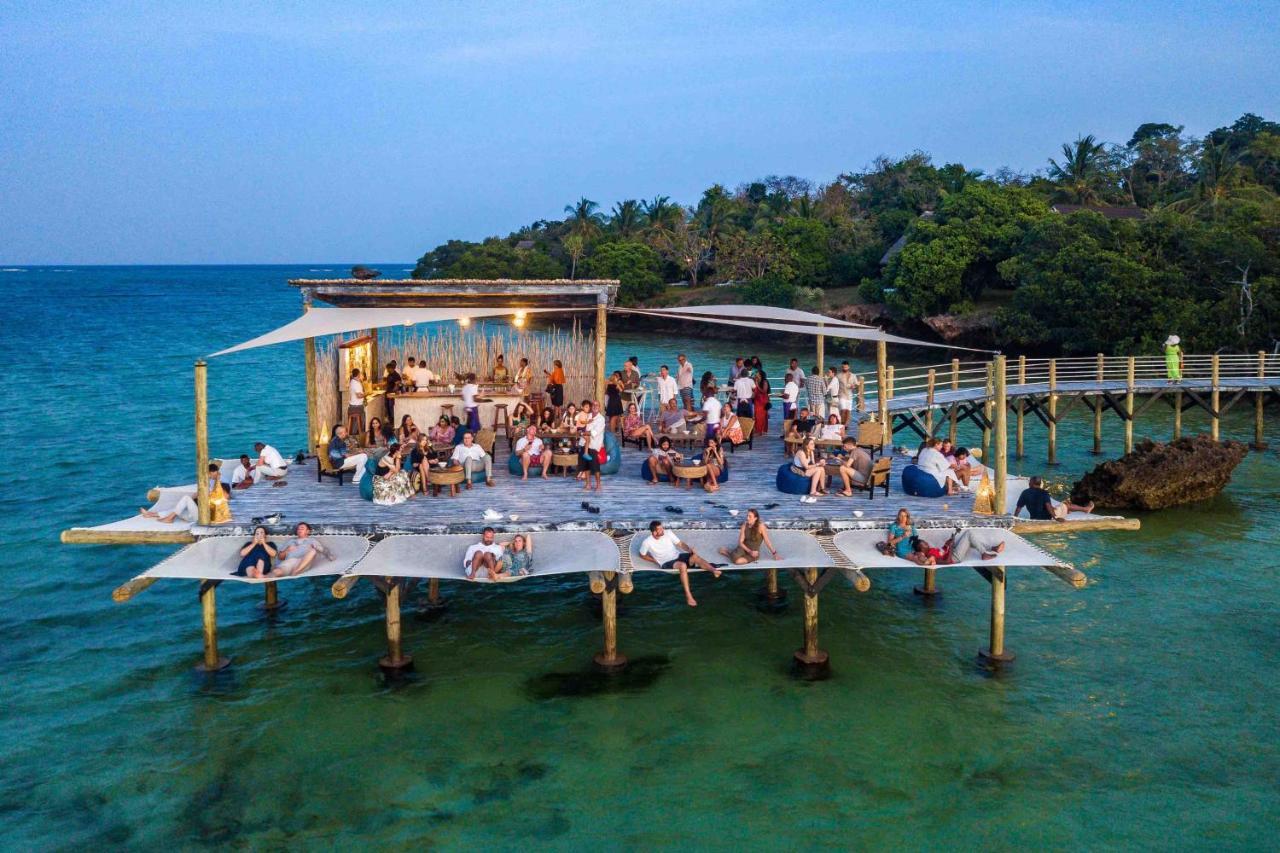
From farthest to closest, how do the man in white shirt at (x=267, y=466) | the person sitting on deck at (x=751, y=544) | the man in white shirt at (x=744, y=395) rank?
the man in white shirt at (x=744, y=395) → the man in white shirt at (x=267, y=466) → the person sitting on deck at (x=751, y=544)

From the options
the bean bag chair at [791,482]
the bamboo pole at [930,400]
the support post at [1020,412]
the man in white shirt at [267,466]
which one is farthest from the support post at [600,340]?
the support post at [1020,412]

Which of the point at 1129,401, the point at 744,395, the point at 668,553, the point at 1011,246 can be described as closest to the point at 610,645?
the point at 668,553

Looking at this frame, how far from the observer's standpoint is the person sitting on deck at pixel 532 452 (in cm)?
1672

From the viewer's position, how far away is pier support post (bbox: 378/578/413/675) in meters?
14.0

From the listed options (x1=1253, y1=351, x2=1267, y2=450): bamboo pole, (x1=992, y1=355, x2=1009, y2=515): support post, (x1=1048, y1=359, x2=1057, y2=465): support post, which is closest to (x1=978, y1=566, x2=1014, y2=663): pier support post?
(x1=992, y1=355, x2=1009, y2=515): support post

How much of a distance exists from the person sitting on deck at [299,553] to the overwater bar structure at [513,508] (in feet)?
0.46

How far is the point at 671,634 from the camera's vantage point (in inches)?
632

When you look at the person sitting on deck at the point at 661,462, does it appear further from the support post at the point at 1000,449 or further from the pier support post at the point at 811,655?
the support post at the point at 1000,449

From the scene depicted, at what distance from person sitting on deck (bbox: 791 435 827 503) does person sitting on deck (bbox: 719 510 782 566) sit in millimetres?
2278

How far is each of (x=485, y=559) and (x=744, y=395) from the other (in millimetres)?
8815

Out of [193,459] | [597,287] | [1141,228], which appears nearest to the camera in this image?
[597,287]

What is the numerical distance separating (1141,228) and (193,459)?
39.3 m

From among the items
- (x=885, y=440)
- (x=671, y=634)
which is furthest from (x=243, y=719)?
(x=885, y=440)

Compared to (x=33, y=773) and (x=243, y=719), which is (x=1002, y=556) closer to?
(x=243, y=719)
